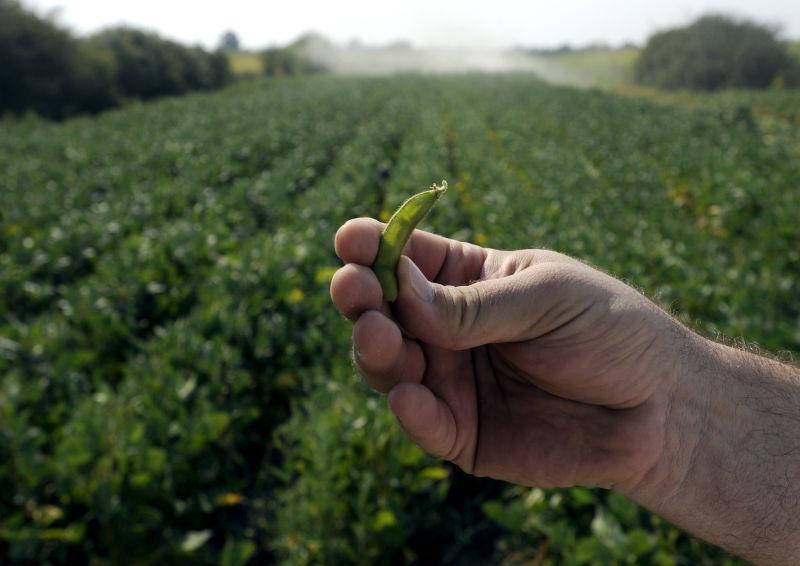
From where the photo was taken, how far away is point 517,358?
6.47ft

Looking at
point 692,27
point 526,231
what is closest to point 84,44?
point 526,231

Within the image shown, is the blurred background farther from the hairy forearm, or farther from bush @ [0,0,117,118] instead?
bush @ [0,0,117,118]

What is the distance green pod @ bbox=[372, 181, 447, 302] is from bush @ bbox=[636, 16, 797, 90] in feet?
176

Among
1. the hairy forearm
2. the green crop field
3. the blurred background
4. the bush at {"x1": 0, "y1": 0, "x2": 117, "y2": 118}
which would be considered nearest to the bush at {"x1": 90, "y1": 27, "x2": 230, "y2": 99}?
the bush at {"x1": 0, "y1": 0, "x2": 117, "y2": 118}

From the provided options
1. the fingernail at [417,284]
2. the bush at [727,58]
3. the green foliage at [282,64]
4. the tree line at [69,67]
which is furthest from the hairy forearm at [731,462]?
the green foliage at [282,64]

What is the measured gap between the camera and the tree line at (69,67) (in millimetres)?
29547

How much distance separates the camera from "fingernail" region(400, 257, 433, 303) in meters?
1.63

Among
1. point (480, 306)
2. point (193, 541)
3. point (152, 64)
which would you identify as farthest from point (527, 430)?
point (152, 64)

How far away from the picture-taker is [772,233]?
26.0 feet

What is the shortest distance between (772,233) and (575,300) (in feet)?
24.5

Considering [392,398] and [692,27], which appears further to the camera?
[692,27]

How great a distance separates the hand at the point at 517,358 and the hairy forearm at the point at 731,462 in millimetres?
73

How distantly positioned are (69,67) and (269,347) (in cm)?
3317

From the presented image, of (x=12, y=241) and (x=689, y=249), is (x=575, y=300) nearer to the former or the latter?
(x=689, y=249)
